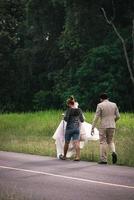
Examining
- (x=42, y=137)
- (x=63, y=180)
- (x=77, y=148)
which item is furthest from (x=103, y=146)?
(x=42, y=137)

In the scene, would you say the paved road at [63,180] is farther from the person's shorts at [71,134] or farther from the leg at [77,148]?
the person's shorts at [71,134]

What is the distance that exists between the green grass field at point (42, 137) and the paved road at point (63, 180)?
1726mm

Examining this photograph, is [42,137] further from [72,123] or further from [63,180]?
[63,180]

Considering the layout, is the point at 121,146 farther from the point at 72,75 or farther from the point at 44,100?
the point at 44,100

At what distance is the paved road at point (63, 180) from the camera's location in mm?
12416

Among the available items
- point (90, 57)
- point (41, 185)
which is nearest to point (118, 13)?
point (90, 57)

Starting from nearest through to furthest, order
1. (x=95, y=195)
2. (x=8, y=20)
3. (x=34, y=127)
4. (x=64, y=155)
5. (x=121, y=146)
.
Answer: (x=95, y=195)
(x=64, y=155)
(x=121, y=146)
(x=34, y=127)
(x=8, y=20)

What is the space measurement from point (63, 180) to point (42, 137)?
1567cm

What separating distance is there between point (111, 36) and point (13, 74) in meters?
9.59

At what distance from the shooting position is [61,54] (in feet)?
224

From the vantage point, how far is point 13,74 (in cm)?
6256

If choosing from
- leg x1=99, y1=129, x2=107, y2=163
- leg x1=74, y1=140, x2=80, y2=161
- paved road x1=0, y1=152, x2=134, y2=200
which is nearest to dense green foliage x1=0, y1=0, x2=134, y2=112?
leg x1=74, y1=140, x2=80, y2=161

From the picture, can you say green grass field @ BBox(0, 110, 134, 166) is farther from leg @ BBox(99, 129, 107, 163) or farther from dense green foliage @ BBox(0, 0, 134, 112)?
dense green foliage @ BBox(0, 0, 134, 112)

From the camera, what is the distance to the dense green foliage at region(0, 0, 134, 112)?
5397 centimetres
